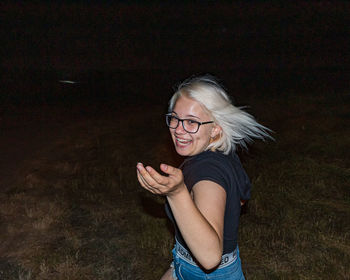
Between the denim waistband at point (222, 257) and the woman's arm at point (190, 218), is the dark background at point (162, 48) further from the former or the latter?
the woman's arm at point (190, 218)

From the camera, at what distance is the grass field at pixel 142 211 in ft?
14.1

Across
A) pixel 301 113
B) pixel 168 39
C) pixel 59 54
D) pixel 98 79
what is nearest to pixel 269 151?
pixel 301 113

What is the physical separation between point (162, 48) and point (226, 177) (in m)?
27.9

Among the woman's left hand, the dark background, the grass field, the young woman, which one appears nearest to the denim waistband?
the young woman

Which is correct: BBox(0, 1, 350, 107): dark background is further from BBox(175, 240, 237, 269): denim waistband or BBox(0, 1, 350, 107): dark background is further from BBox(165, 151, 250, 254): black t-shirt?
BBox(165, 151, 250, 254): black t-shirt

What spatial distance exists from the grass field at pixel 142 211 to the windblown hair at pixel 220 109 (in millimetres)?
2572

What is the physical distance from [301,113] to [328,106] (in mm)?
1001

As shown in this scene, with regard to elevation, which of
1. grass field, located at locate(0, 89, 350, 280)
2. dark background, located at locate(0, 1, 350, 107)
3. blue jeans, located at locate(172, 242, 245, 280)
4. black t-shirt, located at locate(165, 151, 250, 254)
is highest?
black t-shirt, located at locate(165, 151, 250, 254)

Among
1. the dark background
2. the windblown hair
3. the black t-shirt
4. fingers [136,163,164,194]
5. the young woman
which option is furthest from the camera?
the dark background

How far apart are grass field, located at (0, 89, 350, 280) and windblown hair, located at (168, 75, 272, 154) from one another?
2572 millimetres

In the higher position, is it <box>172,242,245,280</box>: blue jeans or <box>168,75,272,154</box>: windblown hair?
<box>168,75,272,154</box>: windblown hair

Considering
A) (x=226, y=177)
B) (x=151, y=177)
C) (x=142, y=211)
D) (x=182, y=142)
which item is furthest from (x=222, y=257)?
(x=142, y=211)

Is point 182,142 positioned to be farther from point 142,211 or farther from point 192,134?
point 142,211

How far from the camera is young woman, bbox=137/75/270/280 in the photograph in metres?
1.44
